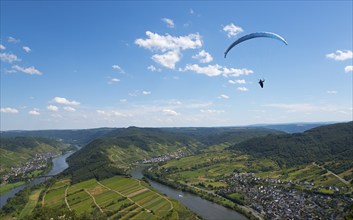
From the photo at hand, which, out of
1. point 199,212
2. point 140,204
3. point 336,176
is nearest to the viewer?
point 199,212

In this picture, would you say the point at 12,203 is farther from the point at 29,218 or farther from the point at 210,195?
the point at 210,195

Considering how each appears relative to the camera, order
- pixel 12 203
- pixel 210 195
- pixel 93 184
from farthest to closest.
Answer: pixel 93 184 → pixel 210 195 → pixel 12 203

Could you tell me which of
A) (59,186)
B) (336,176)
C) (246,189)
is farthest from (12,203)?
(336,176)

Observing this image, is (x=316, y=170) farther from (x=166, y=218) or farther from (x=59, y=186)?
(x=59, y=186)

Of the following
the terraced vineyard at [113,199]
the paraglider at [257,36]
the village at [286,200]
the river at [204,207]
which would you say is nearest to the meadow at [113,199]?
the terraced vineyard at [113,199]

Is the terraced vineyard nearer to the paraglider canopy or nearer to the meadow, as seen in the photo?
the meadow

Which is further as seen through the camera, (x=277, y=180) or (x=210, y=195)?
(x=277, y=180)
